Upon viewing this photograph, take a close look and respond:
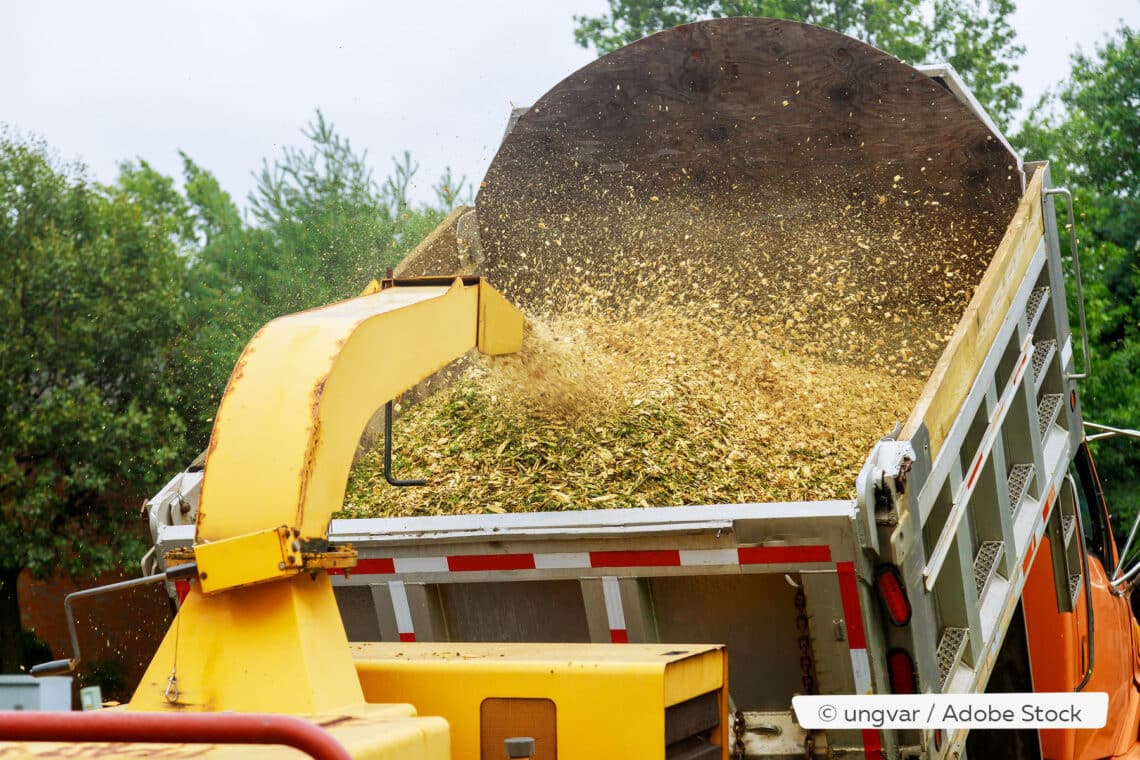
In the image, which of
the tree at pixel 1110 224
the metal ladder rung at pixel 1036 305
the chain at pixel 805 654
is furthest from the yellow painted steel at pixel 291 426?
the tree at pixel 1110 224

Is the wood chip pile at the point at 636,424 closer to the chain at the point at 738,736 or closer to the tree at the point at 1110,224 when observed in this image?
the chain at the point at 738,736

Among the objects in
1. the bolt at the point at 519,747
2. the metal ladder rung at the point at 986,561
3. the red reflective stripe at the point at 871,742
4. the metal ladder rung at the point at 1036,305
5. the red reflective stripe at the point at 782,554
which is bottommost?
the red reflective stripe at the point at 871,742

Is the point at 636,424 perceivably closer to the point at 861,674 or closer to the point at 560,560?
the point at 560,560

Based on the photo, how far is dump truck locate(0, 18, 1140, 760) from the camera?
2.50m

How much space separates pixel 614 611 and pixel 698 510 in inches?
14.3

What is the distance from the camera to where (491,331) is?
357 centimetres

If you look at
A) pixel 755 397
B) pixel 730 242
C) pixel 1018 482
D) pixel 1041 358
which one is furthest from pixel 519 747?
pixel 730 242

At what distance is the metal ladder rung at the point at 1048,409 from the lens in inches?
169

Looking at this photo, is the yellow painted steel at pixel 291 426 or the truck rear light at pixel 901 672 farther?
the truck rear light at pixel 901 672

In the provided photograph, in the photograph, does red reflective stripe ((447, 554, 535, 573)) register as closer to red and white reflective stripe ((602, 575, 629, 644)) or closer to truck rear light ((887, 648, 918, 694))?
red and white reflective stripe ((602, 575, 629, 644))

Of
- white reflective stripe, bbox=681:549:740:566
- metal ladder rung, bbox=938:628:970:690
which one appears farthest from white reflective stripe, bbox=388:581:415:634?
metal ladder rung, bbox=938:628:970:690

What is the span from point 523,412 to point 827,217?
1.75m

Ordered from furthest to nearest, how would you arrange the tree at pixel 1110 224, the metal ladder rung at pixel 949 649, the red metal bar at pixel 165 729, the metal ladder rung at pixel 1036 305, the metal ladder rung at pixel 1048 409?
the tree at pixel 1110 224
the metal ladder rung at pixel 1048 409
the metal ladder rung at pixel 1036 305
the metal ladder rung at pixel 949 649
the red metal bar at pixel 165 729

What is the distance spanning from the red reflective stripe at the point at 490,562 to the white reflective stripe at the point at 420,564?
25 mm
